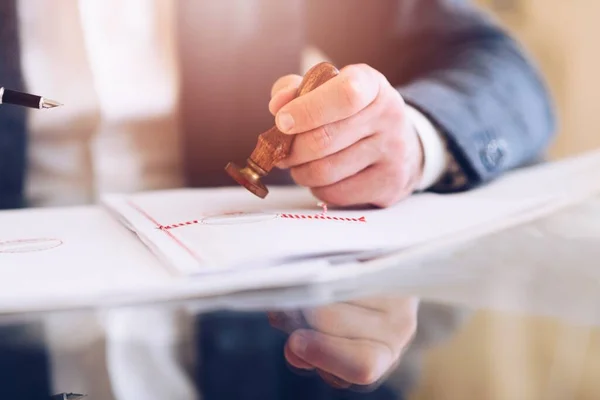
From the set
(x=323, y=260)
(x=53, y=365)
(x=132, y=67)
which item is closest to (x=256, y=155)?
(x=323, y=260)

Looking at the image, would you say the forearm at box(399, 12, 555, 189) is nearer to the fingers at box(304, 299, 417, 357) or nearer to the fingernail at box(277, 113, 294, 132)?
the fingernail at box(277, 113, 294, 132)

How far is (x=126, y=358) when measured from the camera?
0.77ft

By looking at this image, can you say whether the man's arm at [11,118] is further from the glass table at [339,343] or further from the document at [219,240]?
the glass table at [339,343]

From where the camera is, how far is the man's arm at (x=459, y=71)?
568mm

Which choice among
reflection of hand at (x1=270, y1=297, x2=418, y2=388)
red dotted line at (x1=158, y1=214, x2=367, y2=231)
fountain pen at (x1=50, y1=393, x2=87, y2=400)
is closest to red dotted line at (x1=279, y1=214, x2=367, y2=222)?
red dotted line at (x1=158, y1=214, x2=367, y2=231)

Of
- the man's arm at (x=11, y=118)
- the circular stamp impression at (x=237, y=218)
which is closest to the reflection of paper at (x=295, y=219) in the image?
the circular stamp impression at (x=237, y=218)

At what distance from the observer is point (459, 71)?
0.67 metres

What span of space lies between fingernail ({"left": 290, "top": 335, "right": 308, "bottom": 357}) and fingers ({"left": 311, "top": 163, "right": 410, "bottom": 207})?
21 centimetres

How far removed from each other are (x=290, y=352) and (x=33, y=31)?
574mm

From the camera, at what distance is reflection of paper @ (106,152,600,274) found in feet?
1.06

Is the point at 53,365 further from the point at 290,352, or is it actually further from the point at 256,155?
the point at 256,155

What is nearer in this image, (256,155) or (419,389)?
(419,389)

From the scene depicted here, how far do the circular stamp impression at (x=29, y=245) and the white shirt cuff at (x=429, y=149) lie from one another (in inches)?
11.5

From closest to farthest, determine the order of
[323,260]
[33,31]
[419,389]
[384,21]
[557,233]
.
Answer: [419,389] → [323,260] → [557,233] → [33,31] → [384,21]
